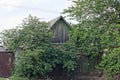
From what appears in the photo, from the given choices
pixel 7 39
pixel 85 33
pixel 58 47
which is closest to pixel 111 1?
pixel 85 33

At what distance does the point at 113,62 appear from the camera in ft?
67.7

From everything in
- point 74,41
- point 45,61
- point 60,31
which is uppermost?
point 60,31

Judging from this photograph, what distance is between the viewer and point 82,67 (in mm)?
25188

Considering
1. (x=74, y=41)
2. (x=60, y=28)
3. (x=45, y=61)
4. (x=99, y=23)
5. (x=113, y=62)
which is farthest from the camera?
(x=60, y=28)

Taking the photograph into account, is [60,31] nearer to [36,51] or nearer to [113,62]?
[36,51]

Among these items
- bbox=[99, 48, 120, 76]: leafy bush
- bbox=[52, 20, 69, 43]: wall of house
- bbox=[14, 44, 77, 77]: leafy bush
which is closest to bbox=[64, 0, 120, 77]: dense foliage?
bbox=[99, 48, 120, 76]: leafy bush

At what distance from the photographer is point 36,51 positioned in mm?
22203

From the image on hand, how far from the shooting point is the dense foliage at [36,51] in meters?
22.3

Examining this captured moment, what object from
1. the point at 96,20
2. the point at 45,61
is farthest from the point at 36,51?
the point at 96,20

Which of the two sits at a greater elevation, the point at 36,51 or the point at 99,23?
the point at 99,23

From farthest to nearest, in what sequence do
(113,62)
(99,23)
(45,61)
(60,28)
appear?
(60,28) < (45,61) < (99,23) < (113,62)

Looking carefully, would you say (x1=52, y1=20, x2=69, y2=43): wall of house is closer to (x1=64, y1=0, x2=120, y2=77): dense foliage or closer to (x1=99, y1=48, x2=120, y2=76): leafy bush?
(x1=64, y1=0, x2=120, y2=77): dense foliage

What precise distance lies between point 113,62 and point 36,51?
4926 mm

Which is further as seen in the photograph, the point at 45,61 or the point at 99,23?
the point at 45,61
